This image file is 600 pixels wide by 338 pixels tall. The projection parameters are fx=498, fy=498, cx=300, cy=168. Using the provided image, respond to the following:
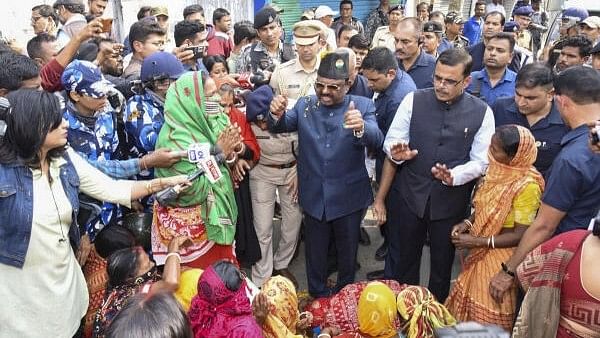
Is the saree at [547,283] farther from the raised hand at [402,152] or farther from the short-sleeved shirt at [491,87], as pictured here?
the short-sleeved shirt at [491,87]

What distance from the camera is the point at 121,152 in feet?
11.7

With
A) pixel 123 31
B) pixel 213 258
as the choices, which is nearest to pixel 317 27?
pixel 213 258

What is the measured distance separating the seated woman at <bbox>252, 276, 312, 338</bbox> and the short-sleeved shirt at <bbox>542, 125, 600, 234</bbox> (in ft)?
4.80

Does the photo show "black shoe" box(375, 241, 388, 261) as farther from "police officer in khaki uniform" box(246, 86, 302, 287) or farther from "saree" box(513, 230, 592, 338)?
"saree" box(513, 230, 592, 338)

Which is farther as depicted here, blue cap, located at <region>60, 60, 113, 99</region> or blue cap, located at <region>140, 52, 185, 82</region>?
blue cap, located at <region>140, 52, 185, 82</region>

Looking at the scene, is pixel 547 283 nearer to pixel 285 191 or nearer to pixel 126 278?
pixel 126 278

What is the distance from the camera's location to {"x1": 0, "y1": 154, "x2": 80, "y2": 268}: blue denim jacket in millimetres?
2150

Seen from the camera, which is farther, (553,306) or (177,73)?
(177,73)

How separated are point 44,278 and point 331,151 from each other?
1.91 m

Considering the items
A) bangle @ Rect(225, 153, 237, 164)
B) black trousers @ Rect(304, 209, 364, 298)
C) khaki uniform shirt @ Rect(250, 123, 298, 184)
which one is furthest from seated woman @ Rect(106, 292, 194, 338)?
khaki uniform shirt @ Rect(250, 123, 298, 184)

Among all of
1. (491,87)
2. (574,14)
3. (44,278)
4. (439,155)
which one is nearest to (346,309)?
(439,155)

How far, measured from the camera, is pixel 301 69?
13.5ft

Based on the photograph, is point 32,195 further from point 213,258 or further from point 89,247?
point 213,258

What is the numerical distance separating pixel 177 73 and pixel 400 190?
1769mm
